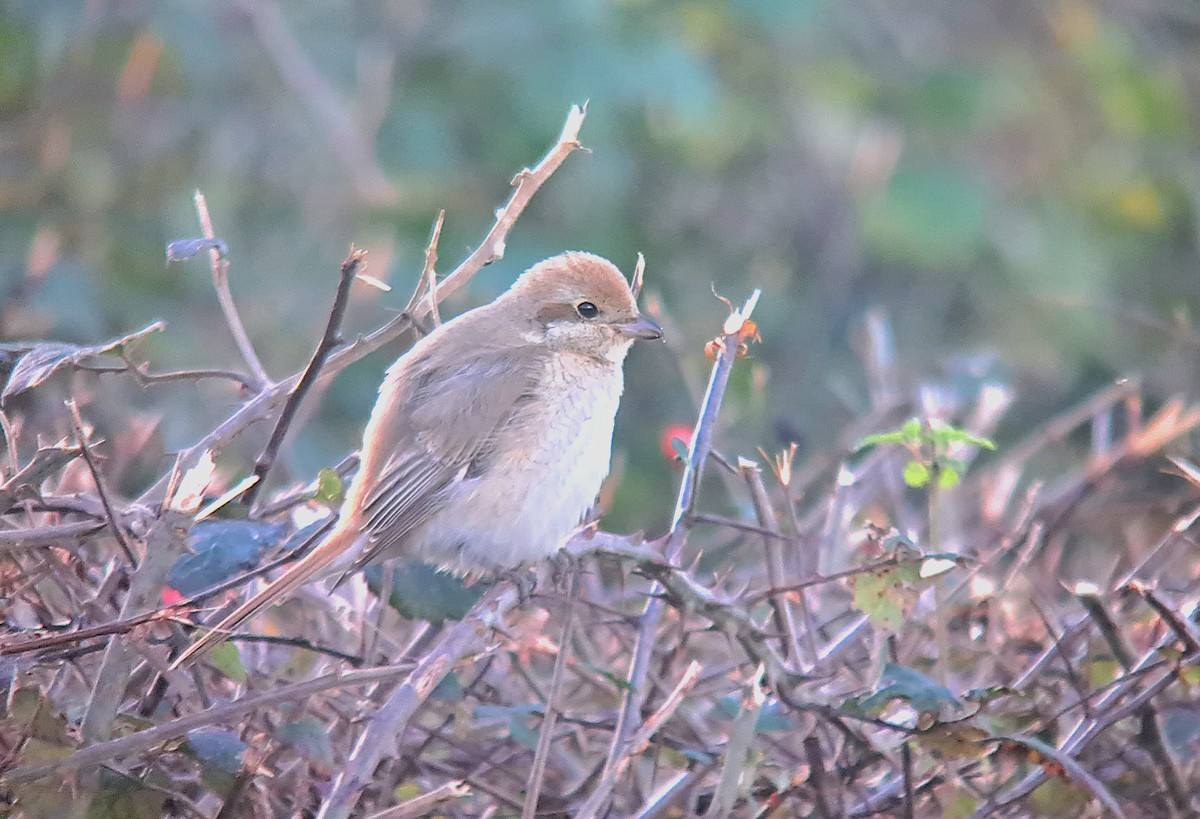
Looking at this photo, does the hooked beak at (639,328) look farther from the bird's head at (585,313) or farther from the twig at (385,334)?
the twig at (385,334)

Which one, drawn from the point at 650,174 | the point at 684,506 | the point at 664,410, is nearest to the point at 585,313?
the point at 684,506

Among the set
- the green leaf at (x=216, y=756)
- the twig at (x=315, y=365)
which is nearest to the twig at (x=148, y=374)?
the twig at (x=315, y=365)

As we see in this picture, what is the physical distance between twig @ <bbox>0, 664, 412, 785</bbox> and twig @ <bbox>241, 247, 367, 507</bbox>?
1.80 ft

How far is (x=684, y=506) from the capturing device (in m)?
2.68

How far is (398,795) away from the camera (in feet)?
8.51

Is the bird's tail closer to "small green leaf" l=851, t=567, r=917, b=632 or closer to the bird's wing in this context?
the bird's wing

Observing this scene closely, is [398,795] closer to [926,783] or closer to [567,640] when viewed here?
[567,640]

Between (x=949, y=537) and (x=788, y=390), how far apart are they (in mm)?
3721

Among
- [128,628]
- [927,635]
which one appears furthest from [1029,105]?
[128,628]

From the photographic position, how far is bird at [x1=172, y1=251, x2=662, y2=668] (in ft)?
11.1

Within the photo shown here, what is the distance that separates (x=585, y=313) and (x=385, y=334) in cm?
114

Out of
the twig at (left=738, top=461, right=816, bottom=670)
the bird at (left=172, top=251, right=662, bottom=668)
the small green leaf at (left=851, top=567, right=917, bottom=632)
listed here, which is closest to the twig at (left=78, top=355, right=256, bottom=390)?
the bird at (left=172, top=251, right=662, bottom=668)

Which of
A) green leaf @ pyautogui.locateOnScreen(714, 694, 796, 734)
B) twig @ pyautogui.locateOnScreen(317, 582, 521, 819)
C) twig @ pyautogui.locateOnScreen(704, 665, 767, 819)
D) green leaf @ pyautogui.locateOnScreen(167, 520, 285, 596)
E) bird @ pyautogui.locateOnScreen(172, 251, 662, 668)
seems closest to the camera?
twig @ pyautogui.locateOnScreen(317, 582, 521, 819)

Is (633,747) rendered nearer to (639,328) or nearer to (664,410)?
(639,328)
